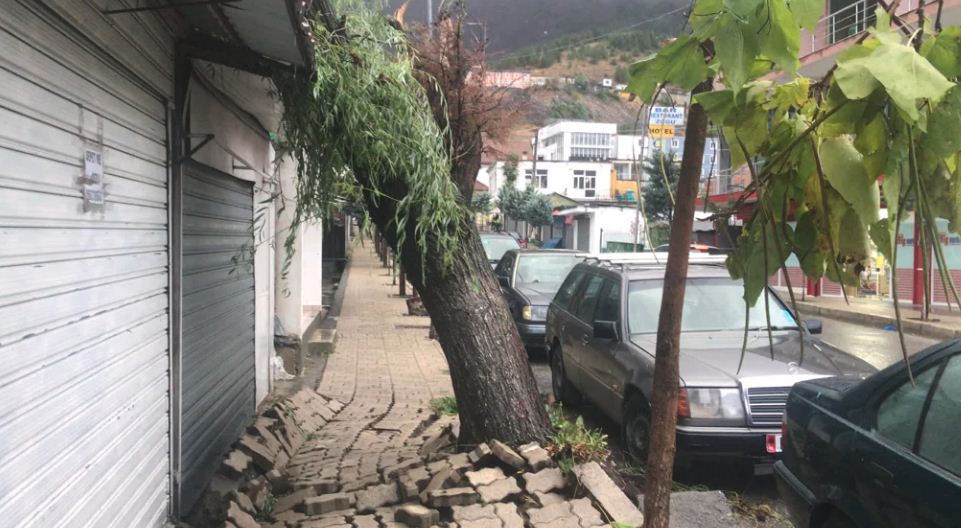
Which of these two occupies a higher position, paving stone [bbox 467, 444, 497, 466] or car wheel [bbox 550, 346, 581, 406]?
paving stone [bbox 467, 444, 497, 466]

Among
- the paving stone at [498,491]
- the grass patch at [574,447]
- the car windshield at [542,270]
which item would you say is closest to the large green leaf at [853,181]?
the paving stone at [498,491]

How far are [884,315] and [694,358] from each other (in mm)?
13102

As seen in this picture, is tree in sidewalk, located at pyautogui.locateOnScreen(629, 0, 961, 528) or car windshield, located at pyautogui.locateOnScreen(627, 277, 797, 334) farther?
car windshield, located at pyautogui.locateOnScreen(627, 277, 797, 334)

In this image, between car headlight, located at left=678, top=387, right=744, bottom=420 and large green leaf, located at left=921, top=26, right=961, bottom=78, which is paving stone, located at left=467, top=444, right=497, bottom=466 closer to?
car headlight, located at left=678, top=387, right=744, bottom=420

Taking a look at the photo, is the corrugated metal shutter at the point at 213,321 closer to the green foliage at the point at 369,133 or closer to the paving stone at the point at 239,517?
the paving stone at the point at 239,517

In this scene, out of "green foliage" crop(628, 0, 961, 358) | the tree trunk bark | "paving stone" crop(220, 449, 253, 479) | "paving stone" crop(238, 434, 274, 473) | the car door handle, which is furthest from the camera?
"paving stone" crop(238, 434, 274, 473)

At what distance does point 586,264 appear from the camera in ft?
28.3

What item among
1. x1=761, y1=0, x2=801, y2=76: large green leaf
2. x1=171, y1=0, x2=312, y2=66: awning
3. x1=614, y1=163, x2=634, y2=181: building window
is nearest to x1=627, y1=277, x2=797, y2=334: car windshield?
x1=171, y1=0, x2=312, y2=66: awning

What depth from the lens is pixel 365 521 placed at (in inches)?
181

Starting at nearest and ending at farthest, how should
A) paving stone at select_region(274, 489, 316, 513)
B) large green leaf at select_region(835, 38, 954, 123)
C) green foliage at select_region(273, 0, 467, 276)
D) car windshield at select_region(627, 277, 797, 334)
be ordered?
large green leaf at select_region(835, 38, 954, 123), green foliage at select_region(273, 0, 467, 276), paving stone at select_region(274, 489, 316, 513), car windshield at select_region(627, 277, 797, 334)

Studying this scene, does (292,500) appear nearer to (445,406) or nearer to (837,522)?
(445,406)

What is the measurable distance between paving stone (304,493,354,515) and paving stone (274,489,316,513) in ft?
0.85

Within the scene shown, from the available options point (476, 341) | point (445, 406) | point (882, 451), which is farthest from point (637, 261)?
point (882, 451)

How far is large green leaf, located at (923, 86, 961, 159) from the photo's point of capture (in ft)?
4.78
